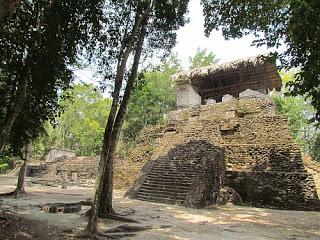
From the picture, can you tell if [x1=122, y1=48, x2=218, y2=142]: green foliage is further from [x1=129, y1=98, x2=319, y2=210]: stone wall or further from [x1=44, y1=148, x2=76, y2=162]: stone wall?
[x1=129, y1=98, x2=319, y2=210]: stone wall

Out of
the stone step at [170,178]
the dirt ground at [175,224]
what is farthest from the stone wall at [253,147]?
the stone step at [170,178]

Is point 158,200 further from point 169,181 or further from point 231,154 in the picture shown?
point 231,154

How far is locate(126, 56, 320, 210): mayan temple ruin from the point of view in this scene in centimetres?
1309

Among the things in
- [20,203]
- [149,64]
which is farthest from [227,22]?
[20,203]

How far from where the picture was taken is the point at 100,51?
998 centimetres

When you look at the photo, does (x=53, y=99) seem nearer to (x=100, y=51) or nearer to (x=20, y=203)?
(x=100, y=51)

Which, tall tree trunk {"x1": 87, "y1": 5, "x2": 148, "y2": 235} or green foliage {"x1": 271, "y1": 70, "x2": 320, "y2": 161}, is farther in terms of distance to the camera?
green foliage {"x1": 271, "y1": 70, "x2": 320, "y2": 161}

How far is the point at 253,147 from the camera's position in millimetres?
15789

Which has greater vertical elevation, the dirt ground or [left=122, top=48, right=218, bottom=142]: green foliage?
[left=122, top=48, right=218, bottom=142]: green foliage

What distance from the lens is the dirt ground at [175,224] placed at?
6.84 meters

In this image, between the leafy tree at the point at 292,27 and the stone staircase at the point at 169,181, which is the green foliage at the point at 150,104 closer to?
the stone staircase at the point at 169,181

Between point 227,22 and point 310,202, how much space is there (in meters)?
7.95

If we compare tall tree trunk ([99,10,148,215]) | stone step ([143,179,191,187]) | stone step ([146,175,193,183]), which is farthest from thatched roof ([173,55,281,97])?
tall tree trunk ([99,10,148,215])

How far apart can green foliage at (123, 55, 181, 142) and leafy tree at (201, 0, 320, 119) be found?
2174cm
